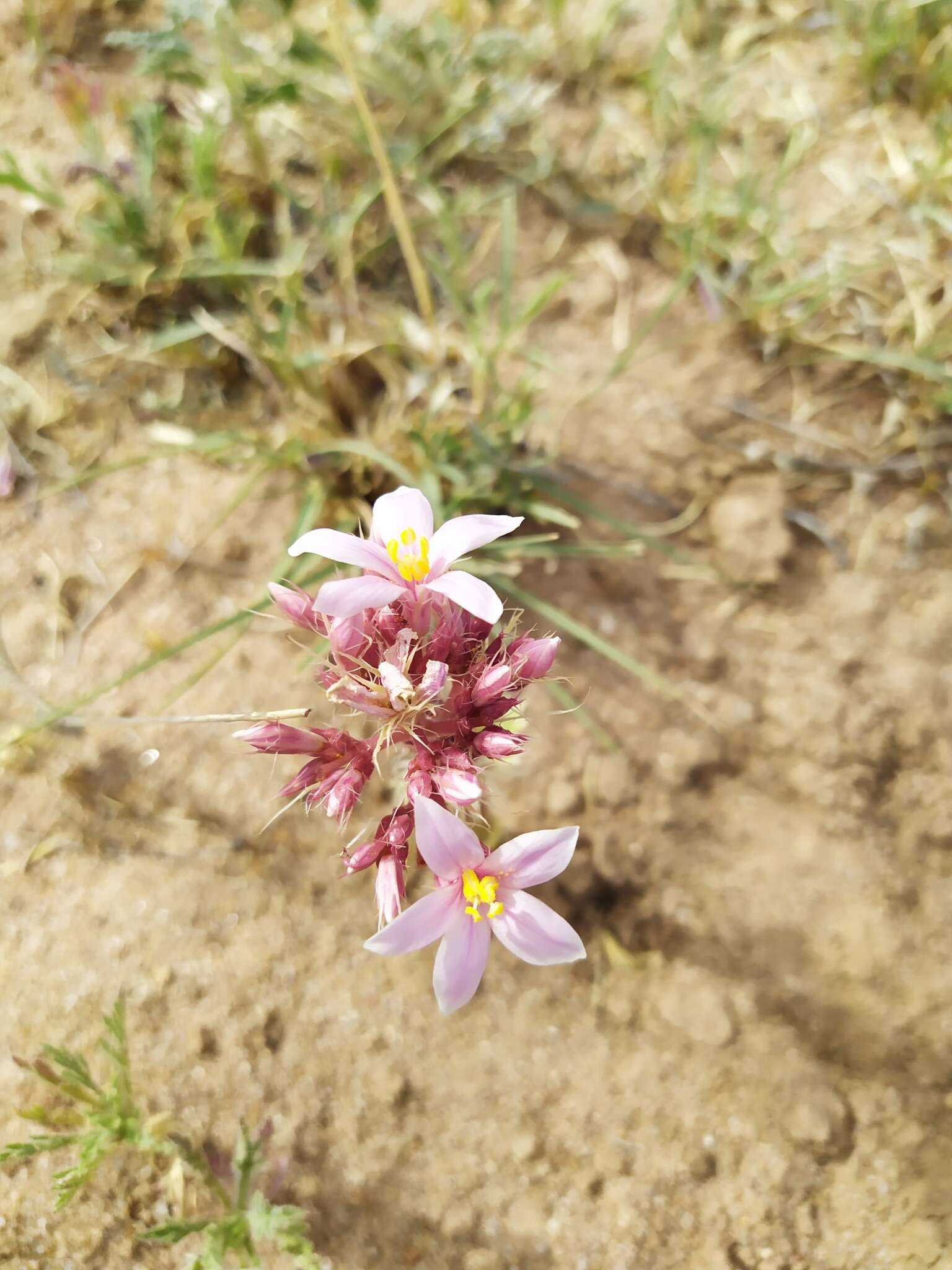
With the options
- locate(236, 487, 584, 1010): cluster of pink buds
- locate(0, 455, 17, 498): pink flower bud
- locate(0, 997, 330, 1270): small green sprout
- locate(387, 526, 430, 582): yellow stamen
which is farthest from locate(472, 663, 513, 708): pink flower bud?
locate(0, 455, 17, 498): pink flower bud

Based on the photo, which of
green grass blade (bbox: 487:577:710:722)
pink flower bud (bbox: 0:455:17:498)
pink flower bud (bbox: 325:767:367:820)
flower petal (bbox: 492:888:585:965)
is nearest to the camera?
flower petal (bbox: 492:888:585:965)

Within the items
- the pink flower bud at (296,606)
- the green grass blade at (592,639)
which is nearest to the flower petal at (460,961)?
the pink flower bud at (296,606)

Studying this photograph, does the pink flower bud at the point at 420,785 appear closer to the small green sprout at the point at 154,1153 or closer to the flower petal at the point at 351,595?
the flower petal at the point at 351,595

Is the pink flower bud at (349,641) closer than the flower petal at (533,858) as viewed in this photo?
No

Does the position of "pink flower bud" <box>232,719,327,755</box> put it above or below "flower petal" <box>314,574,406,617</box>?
below

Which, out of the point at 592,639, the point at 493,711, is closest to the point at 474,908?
the point at 493,711

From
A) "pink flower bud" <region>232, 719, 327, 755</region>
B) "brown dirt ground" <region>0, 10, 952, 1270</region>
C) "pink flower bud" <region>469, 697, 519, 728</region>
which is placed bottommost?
"brown dirt ground" <region>0, 10, 952, 1270</region>

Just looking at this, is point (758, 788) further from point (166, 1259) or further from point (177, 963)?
point (166, 1259)

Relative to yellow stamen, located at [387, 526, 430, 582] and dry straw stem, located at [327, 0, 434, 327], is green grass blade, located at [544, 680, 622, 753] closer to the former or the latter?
yellow stamen, located at [387, 526, 430, 582]
